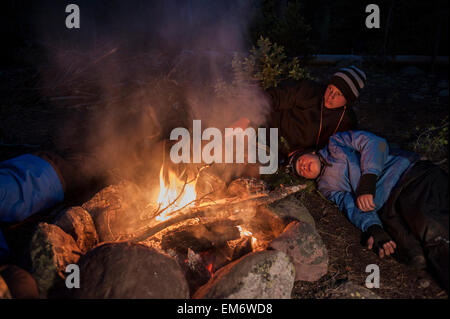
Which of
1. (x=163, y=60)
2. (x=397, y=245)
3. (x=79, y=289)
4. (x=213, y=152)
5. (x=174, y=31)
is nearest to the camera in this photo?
(x=79, y=289)

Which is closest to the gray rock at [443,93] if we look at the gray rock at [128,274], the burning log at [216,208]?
the burning log at [216,208]

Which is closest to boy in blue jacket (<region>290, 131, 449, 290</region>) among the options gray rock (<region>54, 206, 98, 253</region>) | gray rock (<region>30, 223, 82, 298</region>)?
gray rock (<region>54, 206, 98, 253</region>)

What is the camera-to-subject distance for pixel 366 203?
278 centimetres

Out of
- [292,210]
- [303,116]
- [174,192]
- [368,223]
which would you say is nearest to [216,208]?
[174,192]

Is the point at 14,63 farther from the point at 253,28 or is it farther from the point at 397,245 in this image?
the point at 397,245

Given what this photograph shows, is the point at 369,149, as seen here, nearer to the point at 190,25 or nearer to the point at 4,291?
the point at 4,291

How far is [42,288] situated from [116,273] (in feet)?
1.90

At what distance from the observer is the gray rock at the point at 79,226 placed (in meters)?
2.45

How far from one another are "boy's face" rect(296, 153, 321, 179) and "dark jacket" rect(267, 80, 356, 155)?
0.68 meters

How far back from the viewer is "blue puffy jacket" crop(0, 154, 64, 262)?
8.30 ft

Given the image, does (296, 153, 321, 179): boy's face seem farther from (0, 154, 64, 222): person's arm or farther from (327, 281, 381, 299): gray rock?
(0, 154, 64, 222): person's arm

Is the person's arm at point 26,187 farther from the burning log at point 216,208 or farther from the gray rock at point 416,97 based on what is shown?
the gray rock at point 416,97

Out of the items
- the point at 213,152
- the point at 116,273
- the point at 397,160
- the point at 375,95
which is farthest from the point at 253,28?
the point at 116,273

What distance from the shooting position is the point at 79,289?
1.94 m
